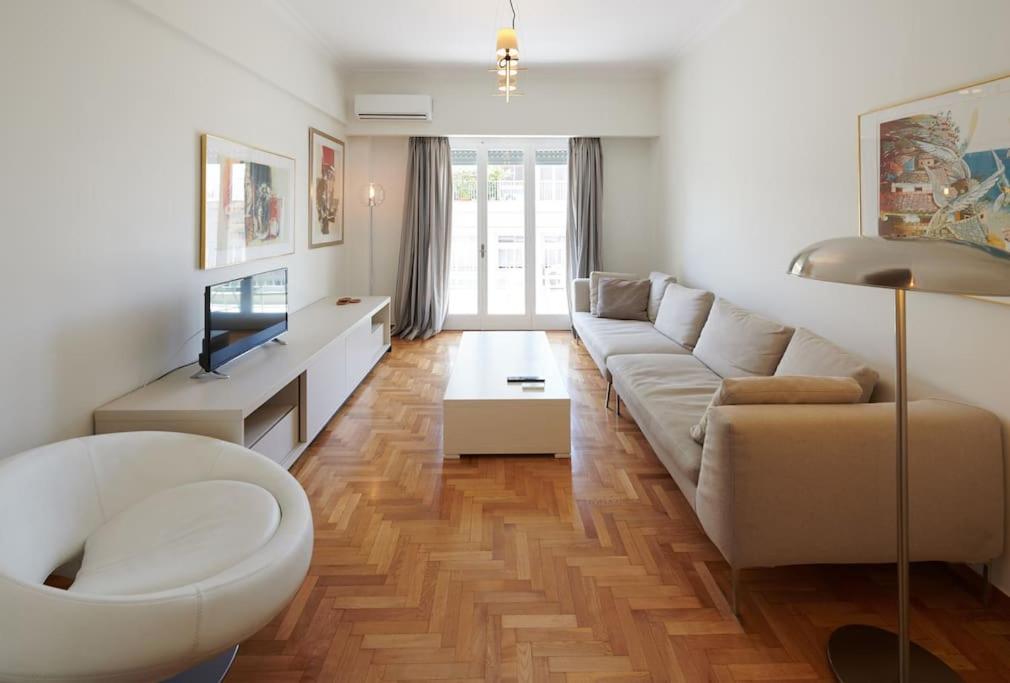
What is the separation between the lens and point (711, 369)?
12.6ft

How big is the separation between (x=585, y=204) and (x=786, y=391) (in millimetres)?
5312

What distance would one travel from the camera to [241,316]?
3.41 m

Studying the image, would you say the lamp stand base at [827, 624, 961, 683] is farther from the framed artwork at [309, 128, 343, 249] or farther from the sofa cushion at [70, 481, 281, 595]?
the framed artwork at [309, 128, 343, 249]

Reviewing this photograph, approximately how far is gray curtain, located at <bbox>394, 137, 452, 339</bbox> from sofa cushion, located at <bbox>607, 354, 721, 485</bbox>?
343cm

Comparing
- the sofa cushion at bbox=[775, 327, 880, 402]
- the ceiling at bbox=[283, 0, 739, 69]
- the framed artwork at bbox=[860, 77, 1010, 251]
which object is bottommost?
the sofa cushion at bbox=[775, 327, 880, 402]

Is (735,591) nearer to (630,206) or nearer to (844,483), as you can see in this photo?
(844,483)

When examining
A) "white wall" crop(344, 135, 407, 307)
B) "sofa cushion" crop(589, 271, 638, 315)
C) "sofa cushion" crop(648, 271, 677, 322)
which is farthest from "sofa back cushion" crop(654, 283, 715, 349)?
"white wall" crop(344, 135, 407, 307)

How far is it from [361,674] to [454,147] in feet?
20.8

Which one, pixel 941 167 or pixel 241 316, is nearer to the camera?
pixel 941 167

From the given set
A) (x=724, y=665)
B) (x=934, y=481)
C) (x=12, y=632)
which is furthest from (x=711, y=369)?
(x=12, y=632)

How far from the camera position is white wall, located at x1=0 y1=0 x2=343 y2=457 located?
225 cm

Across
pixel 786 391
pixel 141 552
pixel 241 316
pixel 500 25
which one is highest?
pixel 500 25

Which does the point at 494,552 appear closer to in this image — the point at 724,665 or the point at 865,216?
the point at 724,665

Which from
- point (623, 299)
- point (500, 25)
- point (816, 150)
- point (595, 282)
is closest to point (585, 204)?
point (595, 282)
